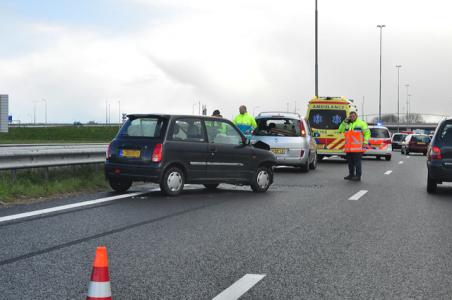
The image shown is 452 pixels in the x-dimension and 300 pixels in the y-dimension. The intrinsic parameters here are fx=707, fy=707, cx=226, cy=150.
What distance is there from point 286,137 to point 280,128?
14.9 inches

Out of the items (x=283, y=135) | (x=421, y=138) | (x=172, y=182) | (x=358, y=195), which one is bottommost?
(x=358, y=195)

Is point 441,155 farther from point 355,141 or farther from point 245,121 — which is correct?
point 245,121

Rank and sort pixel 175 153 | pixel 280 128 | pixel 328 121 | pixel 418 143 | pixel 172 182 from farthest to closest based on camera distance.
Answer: pixel 418 143
pixel 328 121
pixel 280 128
pixel 172 182
pixel 175 153

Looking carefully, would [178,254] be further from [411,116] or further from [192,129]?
[411,116]

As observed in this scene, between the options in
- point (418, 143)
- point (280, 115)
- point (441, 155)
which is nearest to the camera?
point (441, 155)

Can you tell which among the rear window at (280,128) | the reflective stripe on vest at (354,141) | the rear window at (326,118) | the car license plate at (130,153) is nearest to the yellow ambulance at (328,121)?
the rear window at (326,118)

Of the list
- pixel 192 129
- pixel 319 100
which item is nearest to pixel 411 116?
pixel 319 100

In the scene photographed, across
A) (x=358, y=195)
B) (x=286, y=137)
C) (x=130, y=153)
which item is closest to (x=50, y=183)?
(x=130, y=153)

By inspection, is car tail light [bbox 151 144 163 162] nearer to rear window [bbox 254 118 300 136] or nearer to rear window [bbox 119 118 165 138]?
rear window [bbox 119 118 165 138]

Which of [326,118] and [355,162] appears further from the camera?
[326,118]

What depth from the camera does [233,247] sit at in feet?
24.4

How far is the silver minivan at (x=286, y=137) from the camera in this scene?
21047 mm

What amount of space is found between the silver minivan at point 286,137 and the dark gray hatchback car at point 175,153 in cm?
697

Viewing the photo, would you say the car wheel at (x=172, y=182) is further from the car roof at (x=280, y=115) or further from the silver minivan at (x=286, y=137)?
the car roof at (x=280, y=115)
